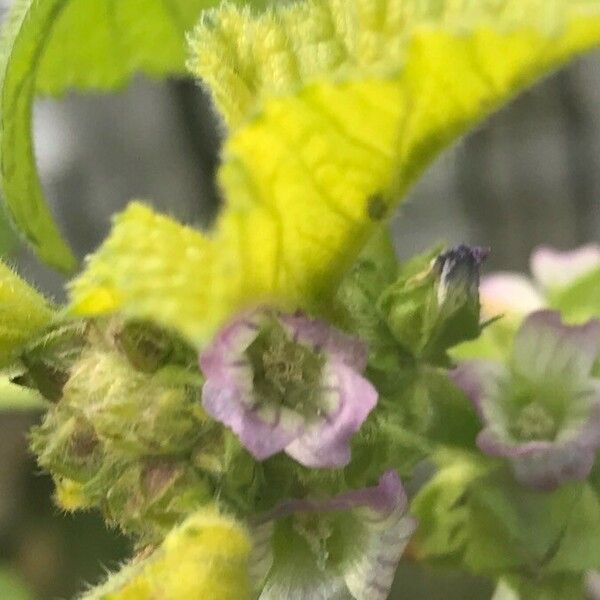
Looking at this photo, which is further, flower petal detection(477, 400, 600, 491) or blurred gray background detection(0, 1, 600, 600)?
blurred gray background detection(0, 1, 600, 600)

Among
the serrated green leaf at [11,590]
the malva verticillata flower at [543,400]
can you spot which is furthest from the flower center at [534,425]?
the serrated green leaf at [11,590]

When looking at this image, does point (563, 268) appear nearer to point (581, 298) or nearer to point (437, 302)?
point (581, 298)

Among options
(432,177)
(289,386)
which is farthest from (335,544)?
(432,177)

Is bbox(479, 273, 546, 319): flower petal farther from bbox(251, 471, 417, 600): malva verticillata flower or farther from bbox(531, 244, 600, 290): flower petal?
bbox(251, 471, 417, 600): malva verticillata flower

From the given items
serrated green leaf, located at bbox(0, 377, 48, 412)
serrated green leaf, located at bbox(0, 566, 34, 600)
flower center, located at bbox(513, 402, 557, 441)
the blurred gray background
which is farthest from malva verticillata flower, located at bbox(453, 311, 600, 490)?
the blurred gray background

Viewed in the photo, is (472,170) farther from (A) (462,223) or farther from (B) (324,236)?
(B) (324,236)
